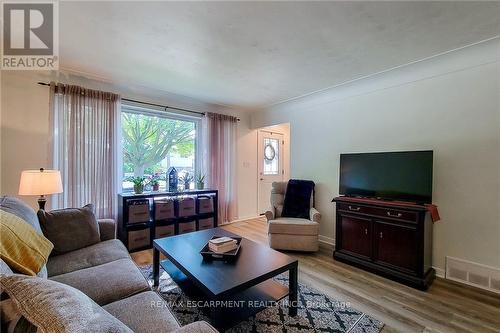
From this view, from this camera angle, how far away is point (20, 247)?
1.31m

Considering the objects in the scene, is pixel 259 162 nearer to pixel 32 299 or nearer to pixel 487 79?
pixel 487 79

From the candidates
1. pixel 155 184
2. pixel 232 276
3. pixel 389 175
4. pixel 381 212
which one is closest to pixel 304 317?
pixel 232 276

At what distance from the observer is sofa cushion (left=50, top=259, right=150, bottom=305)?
137cm

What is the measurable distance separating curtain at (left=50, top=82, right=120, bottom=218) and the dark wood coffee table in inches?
64.0

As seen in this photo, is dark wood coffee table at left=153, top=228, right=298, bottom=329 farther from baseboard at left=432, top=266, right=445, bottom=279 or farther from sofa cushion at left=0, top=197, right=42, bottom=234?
baseboard at left=432, top=266, right=445, bottom=279

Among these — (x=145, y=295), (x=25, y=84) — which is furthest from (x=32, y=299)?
(x=25, y=84)

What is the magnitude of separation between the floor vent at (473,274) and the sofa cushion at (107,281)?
3001 millimetres

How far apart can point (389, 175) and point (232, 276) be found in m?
2.19

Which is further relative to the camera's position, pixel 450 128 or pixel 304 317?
pixel 450 128

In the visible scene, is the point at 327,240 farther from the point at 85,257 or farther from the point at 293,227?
the point at 85,257

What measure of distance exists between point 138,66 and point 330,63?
2291mm

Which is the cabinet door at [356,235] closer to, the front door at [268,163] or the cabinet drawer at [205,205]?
the cabinet drawer at [205,205]

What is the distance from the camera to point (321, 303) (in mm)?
2006

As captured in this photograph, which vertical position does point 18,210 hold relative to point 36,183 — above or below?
below
